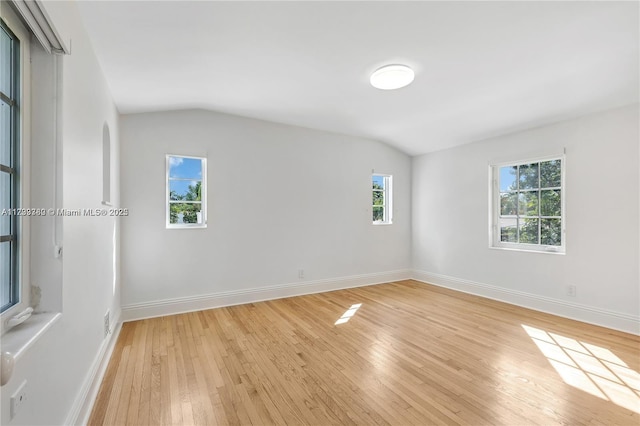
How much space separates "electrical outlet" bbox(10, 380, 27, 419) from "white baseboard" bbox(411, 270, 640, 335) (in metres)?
4.71

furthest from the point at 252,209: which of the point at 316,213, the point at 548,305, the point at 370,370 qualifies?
the point at 548,305

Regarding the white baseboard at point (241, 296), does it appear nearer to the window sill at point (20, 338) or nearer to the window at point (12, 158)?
the window sill at point (20, 338)

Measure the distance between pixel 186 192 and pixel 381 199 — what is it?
3.31m

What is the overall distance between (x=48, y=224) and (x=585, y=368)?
3710 mm

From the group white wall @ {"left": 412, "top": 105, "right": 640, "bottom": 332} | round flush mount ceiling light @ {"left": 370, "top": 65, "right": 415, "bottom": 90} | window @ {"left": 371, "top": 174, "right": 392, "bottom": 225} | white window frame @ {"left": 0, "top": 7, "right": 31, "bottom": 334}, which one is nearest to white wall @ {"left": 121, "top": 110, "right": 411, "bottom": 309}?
window @ {"left": 371, "top": 174, "right": 392, "bottom": 225}

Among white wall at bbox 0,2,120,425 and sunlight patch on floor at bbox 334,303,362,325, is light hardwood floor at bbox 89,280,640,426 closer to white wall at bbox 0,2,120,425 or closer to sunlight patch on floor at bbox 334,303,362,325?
sunlight patch on floor at bbox 334,303,362,325

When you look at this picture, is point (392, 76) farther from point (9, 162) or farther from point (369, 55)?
point (9, 162)

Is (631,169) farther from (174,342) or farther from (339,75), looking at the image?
(174,342)

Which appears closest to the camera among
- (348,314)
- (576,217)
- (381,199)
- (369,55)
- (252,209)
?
(369,55)

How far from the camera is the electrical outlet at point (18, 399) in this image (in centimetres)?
99

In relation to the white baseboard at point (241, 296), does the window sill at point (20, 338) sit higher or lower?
higher

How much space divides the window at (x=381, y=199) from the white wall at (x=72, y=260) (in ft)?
13.2

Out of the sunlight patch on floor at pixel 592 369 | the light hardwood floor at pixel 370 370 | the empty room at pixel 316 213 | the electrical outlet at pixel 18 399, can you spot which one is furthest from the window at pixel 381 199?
the electrical outlet at pixel 18 399

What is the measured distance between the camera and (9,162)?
120 centimetres
